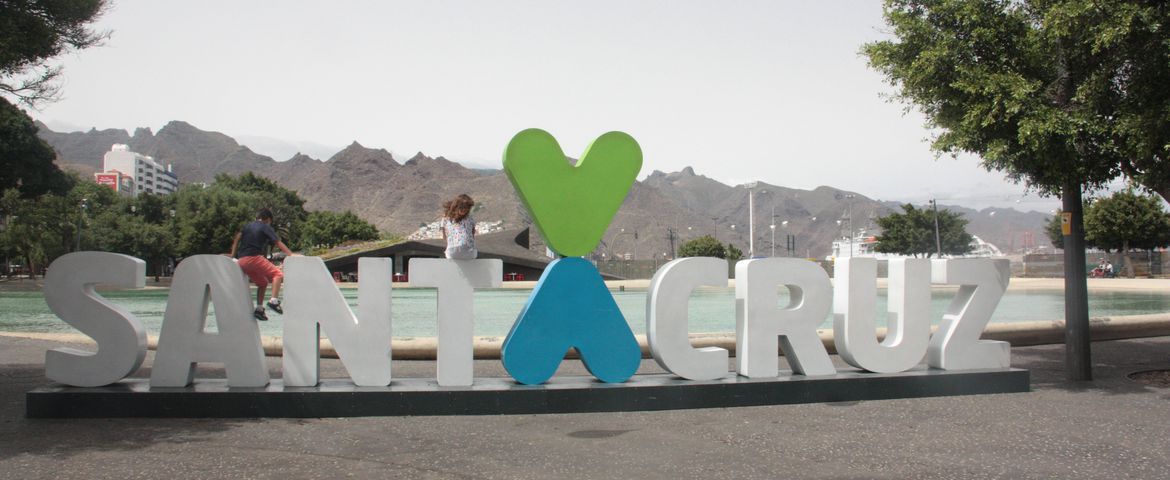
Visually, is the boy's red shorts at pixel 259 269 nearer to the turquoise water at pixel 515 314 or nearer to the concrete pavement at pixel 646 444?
the concrete pavement at pixel 646 444

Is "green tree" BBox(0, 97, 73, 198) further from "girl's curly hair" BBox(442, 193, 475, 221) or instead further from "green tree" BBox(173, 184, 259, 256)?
"girl's curly hair" BBox(442, 193, 475, 221)

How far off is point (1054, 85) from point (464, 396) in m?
8.41

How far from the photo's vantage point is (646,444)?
24.0ft

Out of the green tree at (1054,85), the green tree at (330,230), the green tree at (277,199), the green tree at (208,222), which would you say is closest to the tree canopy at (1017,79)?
the green tree at (1054,85)

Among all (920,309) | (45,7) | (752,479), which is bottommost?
(752,479)

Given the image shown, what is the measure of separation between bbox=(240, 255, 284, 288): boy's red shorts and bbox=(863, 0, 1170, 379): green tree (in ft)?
27.2

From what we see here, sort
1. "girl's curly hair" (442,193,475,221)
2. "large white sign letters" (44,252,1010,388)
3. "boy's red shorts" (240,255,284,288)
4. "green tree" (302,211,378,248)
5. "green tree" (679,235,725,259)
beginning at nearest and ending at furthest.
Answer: "large white sign letters" (44,252,1010,388)
"boy's red shorts" (240,255,284,288)
"girl's curly hair" (442,193,475,221)
"green tree" (679,235,725,259)
"green tree" (302,211,378,248)

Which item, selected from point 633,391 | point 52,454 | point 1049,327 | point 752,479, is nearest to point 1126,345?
point 1049,327

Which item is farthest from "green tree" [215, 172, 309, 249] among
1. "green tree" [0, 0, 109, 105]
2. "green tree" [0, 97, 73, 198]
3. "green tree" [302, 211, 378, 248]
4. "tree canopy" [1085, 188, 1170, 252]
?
"green tree" [0, 0, 109, 105]

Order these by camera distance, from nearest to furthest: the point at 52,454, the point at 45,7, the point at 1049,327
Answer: the point at 52,454, the point at 45,7, the point at 1049,327

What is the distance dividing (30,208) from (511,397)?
63294 mm

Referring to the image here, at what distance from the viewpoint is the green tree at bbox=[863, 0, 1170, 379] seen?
9734mm

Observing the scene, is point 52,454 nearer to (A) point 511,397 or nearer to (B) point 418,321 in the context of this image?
(A) point 511,397

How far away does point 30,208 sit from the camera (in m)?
58.9
